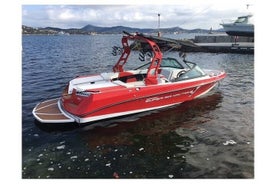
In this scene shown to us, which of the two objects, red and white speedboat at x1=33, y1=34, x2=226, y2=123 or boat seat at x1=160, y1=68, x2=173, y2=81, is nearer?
red and white speedboat at x1=33, y1=34, x2=226, y2=123

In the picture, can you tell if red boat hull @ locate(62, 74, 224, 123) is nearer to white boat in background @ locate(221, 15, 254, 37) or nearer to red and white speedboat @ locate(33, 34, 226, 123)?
red and white speedboat @ locate(33, 34, 226, 123)

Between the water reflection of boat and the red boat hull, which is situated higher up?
the red boat hull

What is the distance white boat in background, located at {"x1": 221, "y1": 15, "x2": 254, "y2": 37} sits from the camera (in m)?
45.4

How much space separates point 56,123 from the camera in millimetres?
11477

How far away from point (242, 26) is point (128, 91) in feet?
129

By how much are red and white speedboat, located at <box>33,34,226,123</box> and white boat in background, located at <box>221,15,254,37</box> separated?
33.8 metres

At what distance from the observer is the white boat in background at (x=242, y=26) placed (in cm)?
4541

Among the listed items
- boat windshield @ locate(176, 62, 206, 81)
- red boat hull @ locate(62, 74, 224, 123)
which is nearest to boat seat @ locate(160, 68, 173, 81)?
boat windshield @ locate(176, 62, 206, 81)

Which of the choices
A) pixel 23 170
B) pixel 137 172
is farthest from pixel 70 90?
pixel 137 172

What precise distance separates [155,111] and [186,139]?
10.0ft

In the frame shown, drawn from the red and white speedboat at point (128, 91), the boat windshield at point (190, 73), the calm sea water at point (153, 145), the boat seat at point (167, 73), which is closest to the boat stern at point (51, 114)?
the red and white speedboat at point (128, 91)

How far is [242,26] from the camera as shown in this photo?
46.2 meters

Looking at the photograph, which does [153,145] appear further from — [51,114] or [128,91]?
[51,114]

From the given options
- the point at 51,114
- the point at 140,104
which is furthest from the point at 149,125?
the point at 51,114
